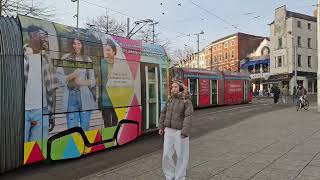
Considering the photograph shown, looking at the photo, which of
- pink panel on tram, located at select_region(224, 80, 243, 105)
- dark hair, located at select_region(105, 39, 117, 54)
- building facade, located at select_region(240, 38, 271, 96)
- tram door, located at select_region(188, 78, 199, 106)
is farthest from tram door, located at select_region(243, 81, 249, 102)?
building facade, located at select_region(240, 38, 271, 96)

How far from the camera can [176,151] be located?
674cm

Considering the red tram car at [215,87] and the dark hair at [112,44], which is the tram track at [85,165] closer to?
the dark hair at [112,44]

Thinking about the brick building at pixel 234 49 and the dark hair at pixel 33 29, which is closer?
the dark hair at pixel 33 29

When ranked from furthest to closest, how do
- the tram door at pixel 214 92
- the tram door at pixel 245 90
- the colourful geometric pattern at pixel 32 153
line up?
the tram door at pixel 245 90
the tram door at pixel 214 92
the colourful geometric pattern at pixel 32 153

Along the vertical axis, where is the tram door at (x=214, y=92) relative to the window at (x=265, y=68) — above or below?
below

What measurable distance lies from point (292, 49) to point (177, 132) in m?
59.2

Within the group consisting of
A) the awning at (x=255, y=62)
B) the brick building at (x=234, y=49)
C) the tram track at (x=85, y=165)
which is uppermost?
the brick building at (x=234, y=49)

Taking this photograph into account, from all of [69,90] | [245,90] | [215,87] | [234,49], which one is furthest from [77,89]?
[234,49]

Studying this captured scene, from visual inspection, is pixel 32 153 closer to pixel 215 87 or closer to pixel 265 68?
pixel 215 87

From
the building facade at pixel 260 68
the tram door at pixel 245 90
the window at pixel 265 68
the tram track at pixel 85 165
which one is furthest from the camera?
the window at pixel 265 68

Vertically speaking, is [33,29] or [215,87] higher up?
[33,29]

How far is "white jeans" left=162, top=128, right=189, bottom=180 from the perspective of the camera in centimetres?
671

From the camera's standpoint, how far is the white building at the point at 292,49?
6244cm

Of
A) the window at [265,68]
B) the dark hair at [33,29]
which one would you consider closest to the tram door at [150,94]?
the dark hair at [33,29]
